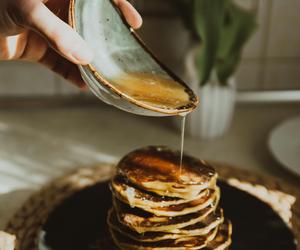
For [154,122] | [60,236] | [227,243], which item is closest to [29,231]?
[60,236]

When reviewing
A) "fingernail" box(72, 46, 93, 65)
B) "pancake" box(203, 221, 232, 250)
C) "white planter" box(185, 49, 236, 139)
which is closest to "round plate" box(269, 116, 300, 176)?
"white planter" box(185, 49, 236, 139)

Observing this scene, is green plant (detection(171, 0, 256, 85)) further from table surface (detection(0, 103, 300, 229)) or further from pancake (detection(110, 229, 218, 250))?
pancake (detection(110, 229, 218, 250))

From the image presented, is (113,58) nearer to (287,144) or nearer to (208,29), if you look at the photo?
(208,29)

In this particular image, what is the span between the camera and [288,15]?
1.52 metres

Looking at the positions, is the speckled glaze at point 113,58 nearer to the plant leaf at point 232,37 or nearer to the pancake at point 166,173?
the pancake at point 166,173

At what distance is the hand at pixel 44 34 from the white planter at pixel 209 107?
0.30 m

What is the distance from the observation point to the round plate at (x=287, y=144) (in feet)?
4.15

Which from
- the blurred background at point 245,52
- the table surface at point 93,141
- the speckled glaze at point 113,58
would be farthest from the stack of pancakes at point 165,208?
the blurred background at point 245,52

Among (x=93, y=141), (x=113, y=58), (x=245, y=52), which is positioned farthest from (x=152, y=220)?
(x=245, y=52)

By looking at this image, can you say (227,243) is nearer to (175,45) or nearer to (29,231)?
(29,231)

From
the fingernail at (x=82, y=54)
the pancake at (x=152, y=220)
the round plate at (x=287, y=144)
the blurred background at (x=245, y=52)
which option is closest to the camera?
the fingernail at (x=82, y=54)

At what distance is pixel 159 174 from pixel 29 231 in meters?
0.26

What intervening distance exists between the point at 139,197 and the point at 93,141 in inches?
18.3

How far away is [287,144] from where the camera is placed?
134 centimetres
